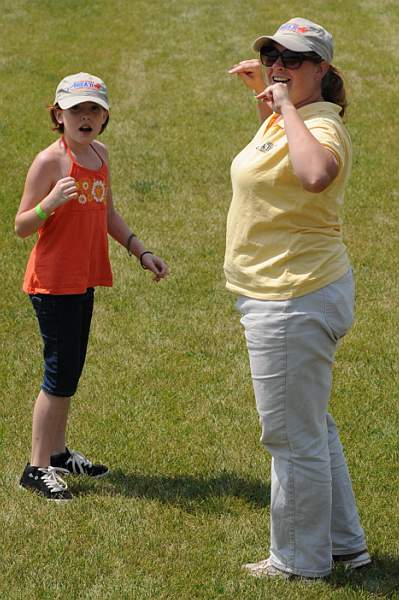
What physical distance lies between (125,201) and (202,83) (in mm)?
4199

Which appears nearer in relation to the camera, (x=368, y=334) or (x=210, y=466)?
(x=210, y=466)

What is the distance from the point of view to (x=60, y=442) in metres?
5.25

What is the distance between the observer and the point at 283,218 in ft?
12.6

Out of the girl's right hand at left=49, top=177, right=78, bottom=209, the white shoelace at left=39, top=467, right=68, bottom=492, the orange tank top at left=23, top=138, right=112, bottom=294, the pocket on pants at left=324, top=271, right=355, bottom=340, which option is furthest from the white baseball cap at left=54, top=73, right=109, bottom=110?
the white shoelace at left=39, top=467, right=68, bottom=492

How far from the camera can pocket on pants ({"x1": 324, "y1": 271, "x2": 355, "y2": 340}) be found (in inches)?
154

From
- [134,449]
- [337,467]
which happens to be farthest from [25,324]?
[337,467]

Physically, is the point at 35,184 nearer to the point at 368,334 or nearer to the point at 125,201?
the point at 368,334

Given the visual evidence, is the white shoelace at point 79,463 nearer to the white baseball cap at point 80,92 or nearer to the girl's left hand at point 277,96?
the white baseball cap at point 80,92

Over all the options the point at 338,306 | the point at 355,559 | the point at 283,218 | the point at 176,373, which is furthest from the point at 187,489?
the point at 283,218

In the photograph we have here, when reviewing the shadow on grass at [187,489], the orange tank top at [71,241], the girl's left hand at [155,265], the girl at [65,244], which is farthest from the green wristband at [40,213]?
the shadow on grass at [187,489]

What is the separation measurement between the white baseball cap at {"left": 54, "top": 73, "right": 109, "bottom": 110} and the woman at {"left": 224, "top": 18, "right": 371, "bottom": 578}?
3.36 feet

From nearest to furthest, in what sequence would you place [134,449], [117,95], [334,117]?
[334,117]
[134,449]
[117,95]

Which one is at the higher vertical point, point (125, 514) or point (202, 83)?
point (202, 83)

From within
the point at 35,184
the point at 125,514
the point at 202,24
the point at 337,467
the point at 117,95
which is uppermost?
the point at 202,24
